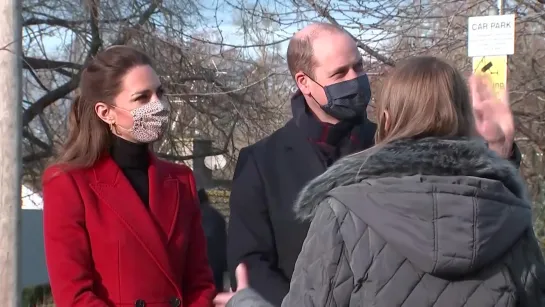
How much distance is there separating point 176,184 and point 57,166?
447 millimetres

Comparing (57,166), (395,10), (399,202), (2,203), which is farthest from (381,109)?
(395,10)

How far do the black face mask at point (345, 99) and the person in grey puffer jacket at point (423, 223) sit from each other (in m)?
0.82

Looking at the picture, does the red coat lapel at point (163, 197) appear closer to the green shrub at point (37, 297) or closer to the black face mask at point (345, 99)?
the black face mask at point (345, 99)

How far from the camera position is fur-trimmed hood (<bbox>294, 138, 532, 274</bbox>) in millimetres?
2002

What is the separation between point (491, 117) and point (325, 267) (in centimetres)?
98

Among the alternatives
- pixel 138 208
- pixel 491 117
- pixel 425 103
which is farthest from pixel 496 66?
pixel 425 103

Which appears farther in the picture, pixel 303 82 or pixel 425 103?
pixel 303 82

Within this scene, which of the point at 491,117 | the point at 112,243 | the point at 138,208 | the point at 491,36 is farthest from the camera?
the point at 491,36

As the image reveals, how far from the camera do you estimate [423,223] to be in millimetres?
2012

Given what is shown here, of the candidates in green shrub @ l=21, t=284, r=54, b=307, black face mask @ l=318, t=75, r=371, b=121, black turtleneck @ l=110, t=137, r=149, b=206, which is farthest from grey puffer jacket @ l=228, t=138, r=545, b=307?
green shrub @ l=21, t=284, r=54, b=307

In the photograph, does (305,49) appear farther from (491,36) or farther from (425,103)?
(491,36)

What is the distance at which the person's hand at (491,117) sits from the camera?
274 centimetres

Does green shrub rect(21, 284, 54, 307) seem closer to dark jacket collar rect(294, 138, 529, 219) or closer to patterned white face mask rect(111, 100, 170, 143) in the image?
patterned white face mask rect(111, 100, 170, 143)

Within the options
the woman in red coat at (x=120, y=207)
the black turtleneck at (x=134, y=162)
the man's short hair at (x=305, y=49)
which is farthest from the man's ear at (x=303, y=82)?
the black turtleneck at (x=134, y=162)
